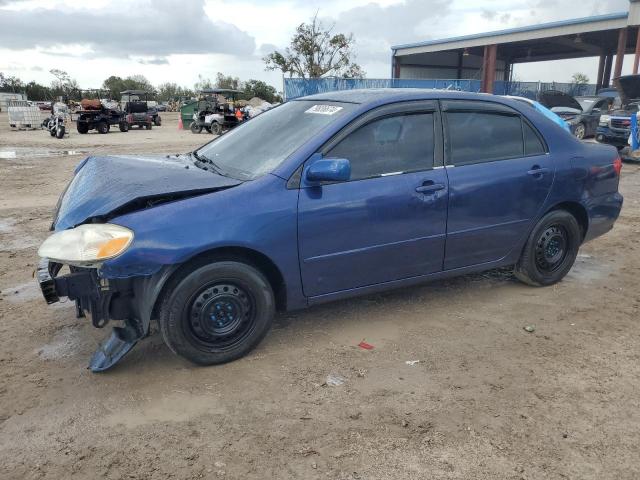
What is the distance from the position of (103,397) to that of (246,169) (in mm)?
1681

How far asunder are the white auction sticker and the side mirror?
1.90 ft

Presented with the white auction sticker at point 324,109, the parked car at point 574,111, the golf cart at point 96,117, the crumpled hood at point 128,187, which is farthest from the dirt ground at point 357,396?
the golf cart at point 96,117

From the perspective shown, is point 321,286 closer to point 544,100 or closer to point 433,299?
point 433,299

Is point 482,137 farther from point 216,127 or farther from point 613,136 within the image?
point 216,127

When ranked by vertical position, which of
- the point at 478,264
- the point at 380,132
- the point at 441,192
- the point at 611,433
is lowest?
the point at 611,433

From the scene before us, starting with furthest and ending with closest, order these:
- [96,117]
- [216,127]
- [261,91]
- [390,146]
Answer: [261,91] < [96,117] < [216,127] < [390,146]

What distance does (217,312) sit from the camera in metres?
3.21

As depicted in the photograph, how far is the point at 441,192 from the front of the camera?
379 centimetres

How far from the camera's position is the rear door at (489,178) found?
3.92m

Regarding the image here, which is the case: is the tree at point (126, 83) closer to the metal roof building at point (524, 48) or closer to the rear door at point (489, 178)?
the metal roof building at point (524, 48)

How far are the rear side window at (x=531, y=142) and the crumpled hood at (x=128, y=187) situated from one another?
8.27ft

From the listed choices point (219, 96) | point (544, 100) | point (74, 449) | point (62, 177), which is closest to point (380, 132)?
point (74, 449)

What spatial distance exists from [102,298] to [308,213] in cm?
134

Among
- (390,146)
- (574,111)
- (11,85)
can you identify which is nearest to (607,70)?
(574,111)
